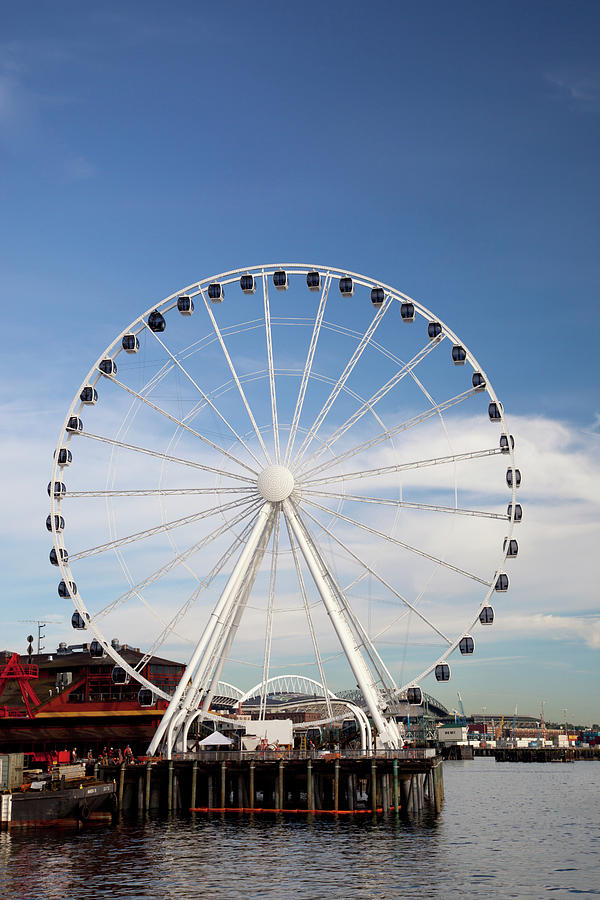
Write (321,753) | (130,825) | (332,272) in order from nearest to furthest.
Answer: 1. (130,825)
2. (321,753)
3. (332,272)

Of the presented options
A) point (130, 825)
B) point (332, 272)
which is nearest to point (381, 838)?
point (130, 825)

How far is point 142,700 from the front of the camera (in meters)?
56.0

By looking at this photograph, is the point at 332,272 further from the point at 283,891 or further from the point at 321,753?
the point at 283,891

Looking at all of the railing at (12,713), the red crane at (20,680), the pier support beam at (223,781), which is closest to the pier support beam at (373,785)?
the pier support beam at (223,781)

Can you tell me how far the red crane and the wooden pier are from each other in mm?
9712

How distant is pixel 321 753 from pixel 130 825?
1091 centimetres

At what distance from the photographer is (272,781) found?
5500 centimetres

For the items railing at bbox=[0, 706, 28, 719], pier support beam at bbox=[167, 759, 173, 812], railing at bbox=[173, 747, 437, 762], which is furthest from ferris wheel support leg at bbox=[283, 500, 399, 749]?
railing at bbox=[0, 706, 28, 719]

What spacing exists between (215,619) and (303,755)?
29.5ft

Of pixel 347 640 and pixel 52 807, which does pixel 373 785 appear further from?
pixel 52 807

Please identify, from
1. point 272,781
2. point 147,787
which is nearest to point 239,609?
point 272,781

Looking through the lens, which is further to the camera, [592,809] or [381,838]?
[592,809]

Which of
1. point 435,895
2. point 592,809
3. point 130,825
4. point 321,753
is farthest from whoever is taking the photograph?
point 592,809

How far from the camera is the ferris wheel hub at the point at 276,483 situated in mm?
53375
